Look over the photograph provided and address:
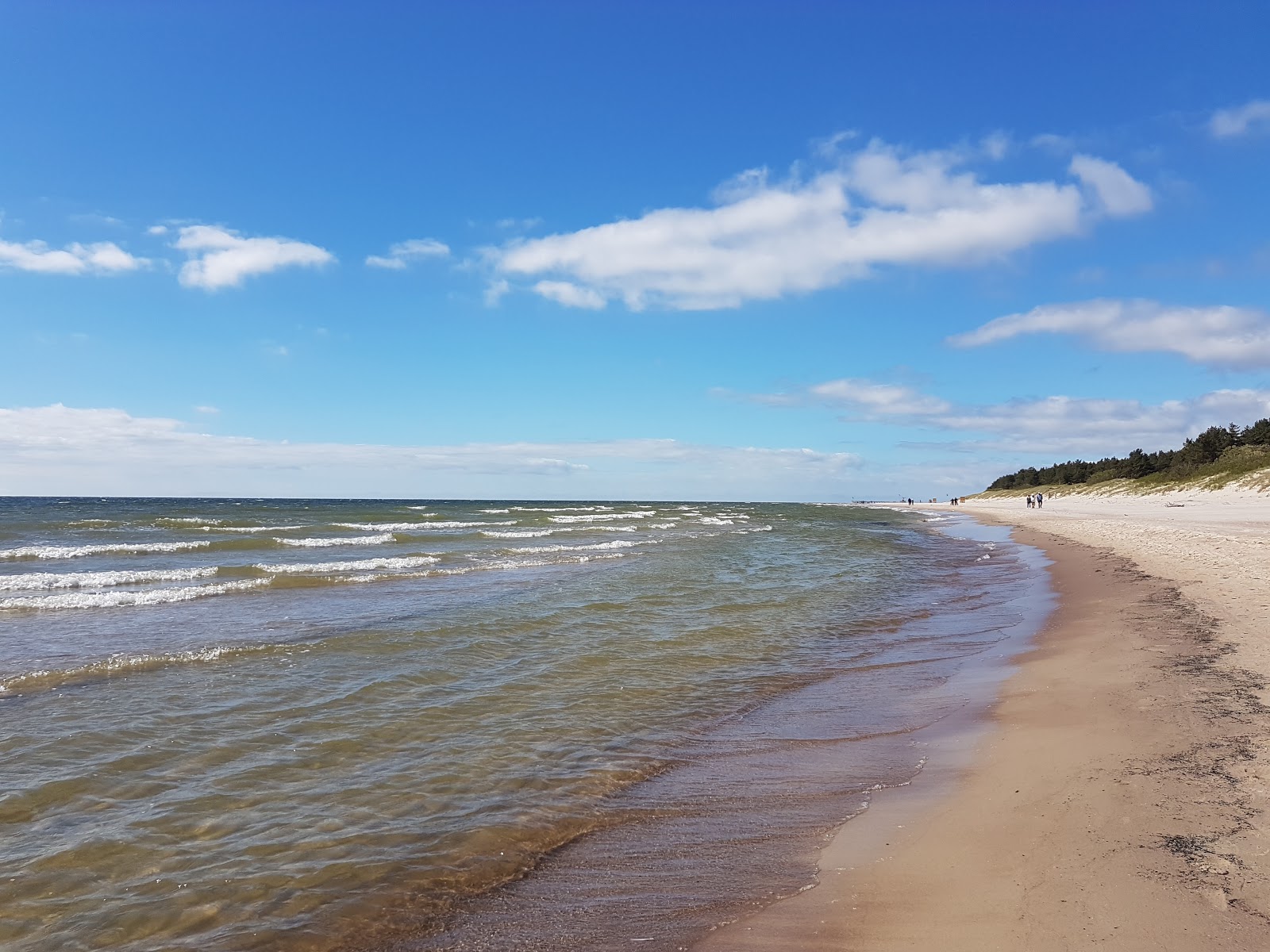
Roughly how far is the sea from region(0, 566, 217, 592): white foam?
136 cm

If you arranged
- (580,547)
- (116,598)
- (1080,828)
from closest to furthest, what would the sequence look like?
1. (1080,828)
2. (116,598)
3. (580,547)

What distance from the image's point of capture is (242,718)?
26.0 feet

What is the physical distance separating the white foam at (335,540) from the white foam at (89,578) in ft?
35.6

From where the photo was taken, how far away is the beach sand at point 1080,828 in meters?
3.75

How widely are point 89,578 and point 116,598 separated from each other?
4750 mm

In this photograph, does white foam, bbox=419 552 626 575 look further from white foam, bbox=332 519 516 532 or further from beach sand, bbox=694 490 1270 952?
white foam, bbox=332 519 516 532

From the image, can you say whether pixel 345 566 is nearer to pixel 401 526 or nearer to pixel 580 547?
pixel 580 547

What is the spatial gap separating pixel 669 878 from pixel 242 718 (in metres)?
5.52

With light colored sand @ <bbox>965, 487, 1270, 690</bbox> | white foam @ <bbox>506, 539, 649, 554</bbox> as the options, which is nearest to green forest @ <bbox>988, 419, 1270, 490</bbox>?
light colored sand @ <bbox>965, 487, 1270, 690</bbox>

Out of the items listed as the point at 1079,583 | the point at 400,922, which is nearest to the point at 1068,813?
the point at 400,922

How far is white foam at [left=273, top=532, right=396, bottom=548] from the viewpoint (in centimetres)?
3312

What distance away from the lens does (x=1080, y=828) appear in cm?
491

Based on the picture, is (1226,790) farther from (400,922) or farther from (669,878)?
(400,922)

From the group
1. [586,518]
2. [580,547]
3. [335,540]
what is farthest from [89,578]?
[586,518]
